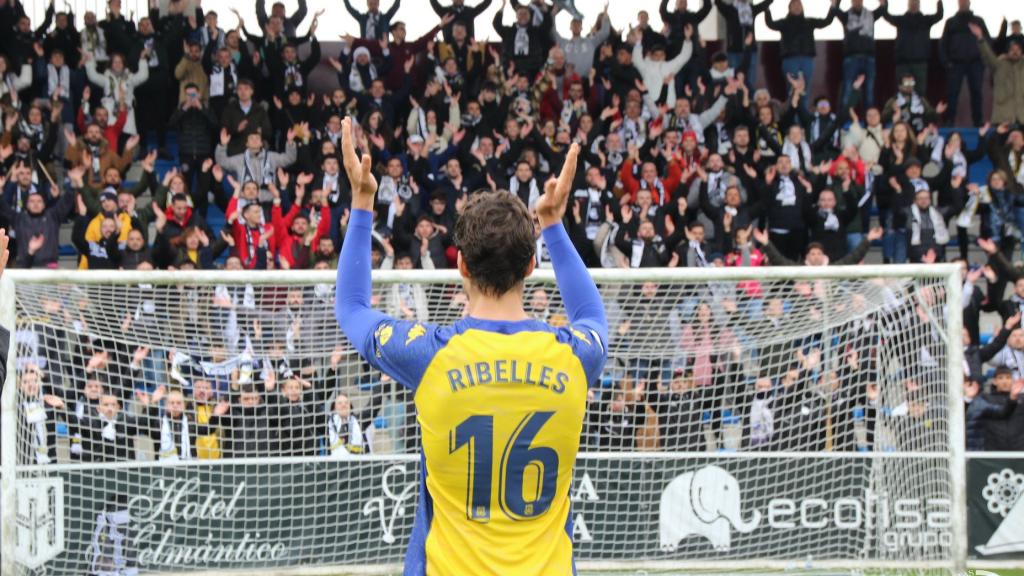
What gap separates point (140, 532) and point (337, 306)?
5.96 meters

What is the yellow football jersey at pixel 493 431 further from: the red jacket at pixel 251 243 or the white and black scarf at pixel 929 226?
the white and black scarf at pixel 929 226

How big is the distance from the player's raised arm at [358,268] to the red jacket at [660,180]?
12509 mm

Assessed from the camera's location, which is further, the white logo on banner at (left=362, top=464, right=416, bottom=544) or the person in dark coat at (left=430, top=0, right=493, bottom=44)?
the person in dark coat at (left=430, top=0, right=493, bottom=44)

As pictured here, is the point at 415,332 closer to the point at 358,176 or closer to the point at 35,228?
the point at 358,176

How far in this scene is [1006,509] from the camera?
422 inches

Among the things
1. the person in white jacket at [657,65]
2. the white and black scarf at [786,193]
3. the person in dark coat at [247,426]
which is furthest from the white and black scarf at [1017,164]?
the person in dark coat at [247,426]

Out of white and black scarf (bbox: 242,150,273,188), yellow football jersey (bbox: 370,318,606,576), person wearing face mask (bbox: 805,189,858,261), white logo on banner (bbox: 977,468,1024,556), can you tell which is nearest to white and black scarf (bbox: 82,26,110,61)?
white and black scarf (bbox: 242,150,273,188)

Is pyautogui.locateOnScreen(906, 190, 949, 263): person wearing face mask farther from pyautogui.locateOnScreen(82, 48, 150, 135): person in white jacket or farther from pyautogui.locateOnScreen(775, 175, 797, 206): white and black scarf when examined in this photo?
pyautogui.locateOnScreen(82, 48, 150, 135): person in white jacket

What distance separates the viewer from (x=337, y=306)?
3369 millimetres

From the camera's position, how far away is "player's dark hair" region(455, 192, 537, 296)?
310 cm

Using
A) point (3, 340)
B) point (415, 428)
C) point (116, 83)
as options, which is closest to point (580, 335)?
point (3, 340)

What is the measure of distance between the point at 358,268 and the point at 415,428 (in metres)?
5.89

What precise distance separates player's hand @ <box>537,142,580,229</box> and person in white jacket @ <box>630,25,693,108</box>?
48.5ft

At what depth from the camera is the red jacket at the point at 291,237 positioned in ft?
46.3
